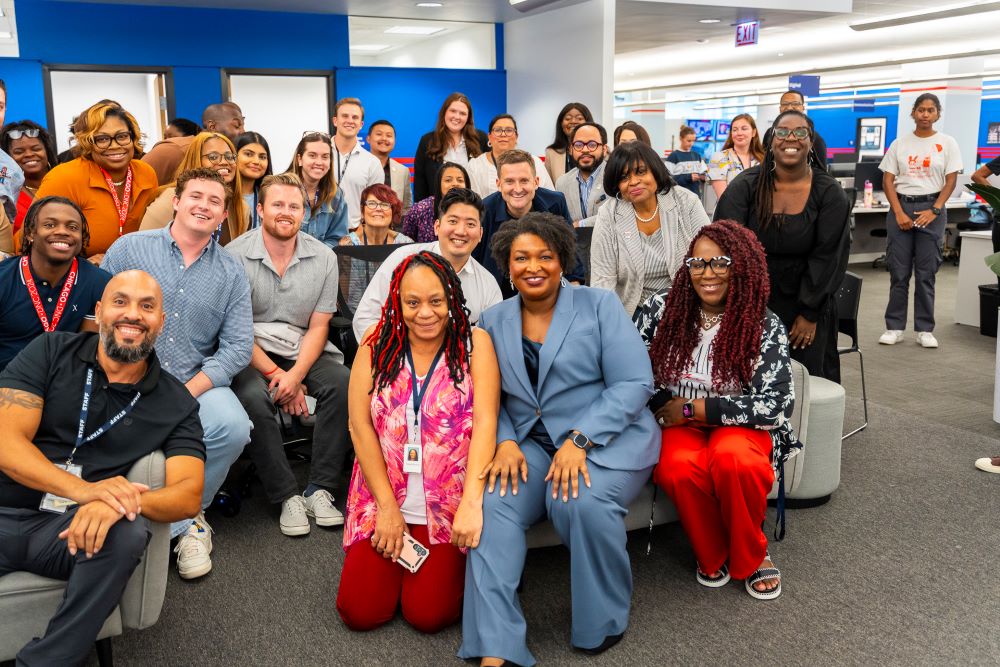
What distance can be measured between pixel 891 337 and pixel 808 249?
135 inches

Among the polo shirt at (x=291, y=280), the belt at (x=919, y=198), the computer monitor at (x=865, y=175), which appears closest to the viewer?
the polo shirt at (x=291, y=280)

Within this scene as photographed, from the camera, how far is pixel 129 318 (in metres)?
2.48

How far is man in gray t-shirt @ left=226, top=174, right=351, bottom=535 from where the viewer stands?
356 cm

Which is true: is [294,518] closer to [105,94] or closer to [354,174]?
[354,174]

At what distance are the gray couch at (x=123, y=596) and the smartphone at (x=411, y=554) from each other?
69 cm

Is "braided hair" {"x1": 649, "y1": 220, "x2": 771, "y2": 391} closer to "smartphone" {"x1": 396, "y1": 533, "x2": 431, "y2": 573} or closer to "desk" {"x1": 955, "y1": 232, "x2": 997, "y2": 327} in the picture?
"smartphone" {"x1": 396, "y1": 533, "x2": 431, "y2": 573}

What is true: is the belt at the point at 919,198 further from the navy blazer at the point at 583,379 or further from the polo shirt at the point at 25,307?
the polo shirt at the point at 25,307

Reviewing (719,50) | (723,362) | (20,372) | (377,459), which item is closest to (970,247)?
(723,362)

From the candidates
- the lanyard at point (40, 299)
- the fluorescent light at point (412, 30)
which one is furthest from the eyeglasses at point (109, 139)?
the fluorescent light at point (412, 30)

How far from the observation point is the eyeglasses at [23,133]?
4.87 metres

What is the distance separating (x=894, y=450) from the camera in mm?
4340

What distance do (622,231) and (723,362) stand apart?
1.01 meters

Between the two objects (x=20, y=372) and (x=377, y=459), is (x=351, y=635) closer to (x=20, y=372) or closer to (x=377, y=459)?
(x=377, y=459)

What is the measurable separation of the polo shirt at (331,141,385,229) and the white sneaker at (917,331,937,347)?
425 centimetres
